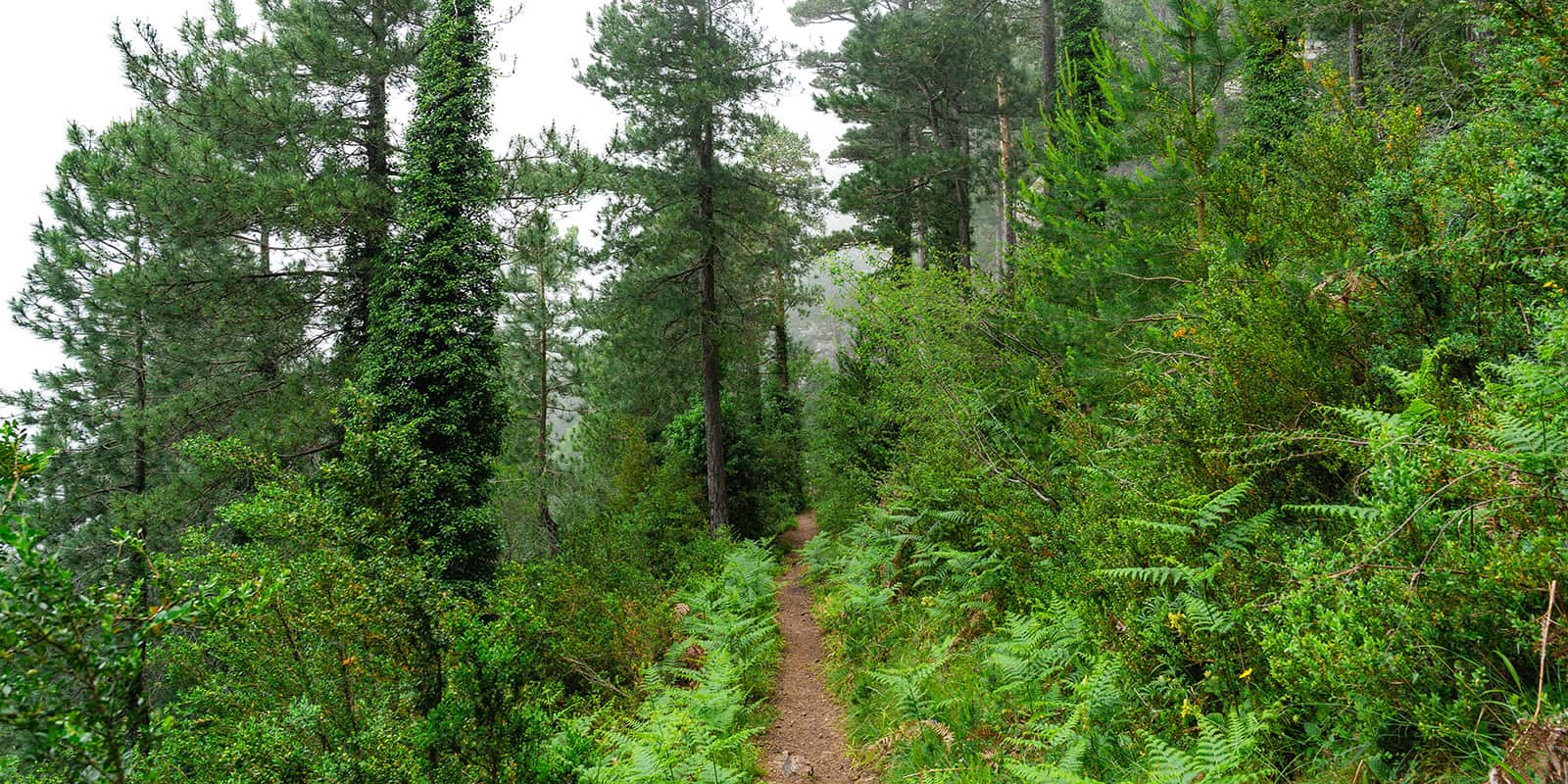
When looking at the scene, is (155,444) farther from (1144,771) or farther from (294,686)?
(1144,771)

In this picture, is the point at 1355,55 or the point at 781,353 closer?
the point at 1355,55

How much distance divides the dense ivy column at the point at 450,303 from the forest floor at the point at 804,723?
4.71m

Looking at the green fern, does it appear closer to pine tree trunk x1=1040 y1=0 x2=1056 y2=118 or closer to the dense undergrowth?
the dense undergrowth

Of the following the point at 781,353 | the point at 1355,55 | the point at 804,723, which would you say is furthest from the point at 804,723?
the point at 781,353

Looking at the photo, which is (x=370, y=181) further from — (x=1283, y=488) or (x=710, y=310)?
(x=1283, y=488)

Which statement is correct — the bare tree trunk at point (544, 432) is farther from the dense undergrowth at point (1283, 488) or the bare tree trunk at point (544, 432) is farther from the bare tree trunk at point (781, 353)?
the dense undergrowth at point (1283, 488)

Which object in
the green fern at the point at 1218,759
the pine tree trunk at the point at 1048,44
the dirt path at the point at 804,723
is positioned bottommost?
the dirt path at the point at 804,723

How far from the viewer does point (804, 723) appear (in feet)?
19.3

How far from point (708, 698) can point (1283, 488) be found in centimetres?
406

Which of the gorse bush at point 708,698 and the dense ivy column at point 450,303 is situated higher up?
the dense ivy column at point 450,303

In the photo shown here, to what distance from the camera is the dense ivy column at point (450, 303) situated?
29.9 feet

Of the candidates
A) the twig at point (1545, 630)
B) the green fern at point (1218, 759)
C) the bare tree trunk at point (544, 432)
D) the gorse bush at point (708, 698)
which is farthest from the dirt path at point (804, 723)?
the bare tree trunk at point (544, 432)

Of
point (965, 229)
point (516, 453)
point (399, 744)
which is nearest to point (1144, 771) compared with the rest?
point (399, 744)

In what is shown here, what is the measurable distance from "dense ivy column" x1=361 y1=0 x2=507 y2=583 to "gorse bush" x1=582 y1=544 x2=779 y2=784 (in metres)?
3.55
